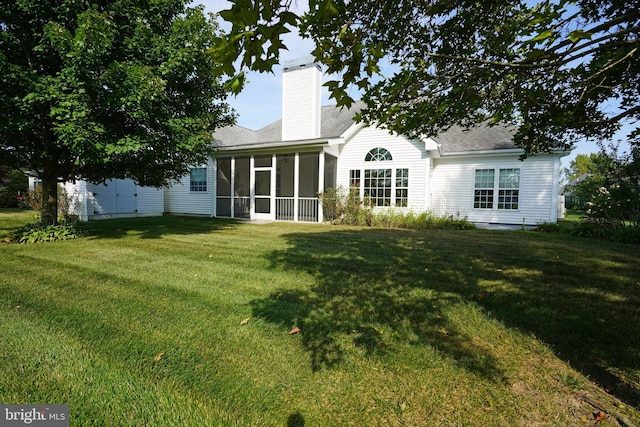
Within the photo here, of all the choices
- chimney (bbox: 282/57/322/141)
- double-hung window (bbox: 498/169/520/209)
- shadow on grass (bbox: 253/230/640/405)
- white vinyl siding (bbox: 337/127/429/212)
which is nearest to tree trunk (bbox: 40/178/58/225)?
shadow on grass (bbox: 253/230/640/405)

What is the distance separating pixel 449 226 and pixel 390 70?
896cm

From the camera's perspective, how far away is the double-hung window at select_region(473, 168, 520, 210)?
40.4ft

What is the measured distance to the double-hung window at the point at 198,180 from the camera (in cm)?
1563

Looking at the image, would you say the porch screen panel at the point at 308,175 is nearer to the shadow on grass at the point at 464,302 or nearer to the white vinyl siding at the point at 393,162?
the white vinyl siding at the point at 393,162

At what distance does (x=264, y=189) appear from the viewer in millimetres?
17250

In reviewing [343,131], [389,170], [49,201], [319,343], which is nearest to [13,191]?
[49,201]

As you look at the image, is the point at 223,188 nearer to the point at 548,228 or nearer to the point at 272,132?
the point at 272,132

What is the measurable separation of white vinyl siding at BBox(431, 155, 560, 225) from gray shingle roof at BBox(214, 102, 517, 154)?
2.23 ft

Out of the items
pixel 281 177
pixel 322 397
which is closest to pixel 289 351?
pixel 322 397

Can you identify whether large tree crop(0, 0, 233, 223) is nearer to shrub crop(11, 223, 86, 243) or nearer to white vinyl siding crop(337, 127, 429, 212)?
shrub crop(11, 223, 86, 243)

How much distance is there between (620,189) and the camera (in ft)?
30.8

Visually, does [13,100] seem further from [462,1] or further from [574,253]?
[574,253]

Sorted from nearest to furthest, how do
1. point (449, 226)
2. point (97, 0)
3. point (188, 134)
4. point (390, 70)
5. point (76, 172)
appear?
point (390, 70)
point (97, 0)
point (188, 134)
point (76, 172)
point (449, 226)

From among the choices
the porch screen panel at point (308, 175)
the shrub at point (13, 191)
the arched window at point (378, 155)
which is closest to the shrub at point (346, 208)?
the arched window at point (378, 155)
